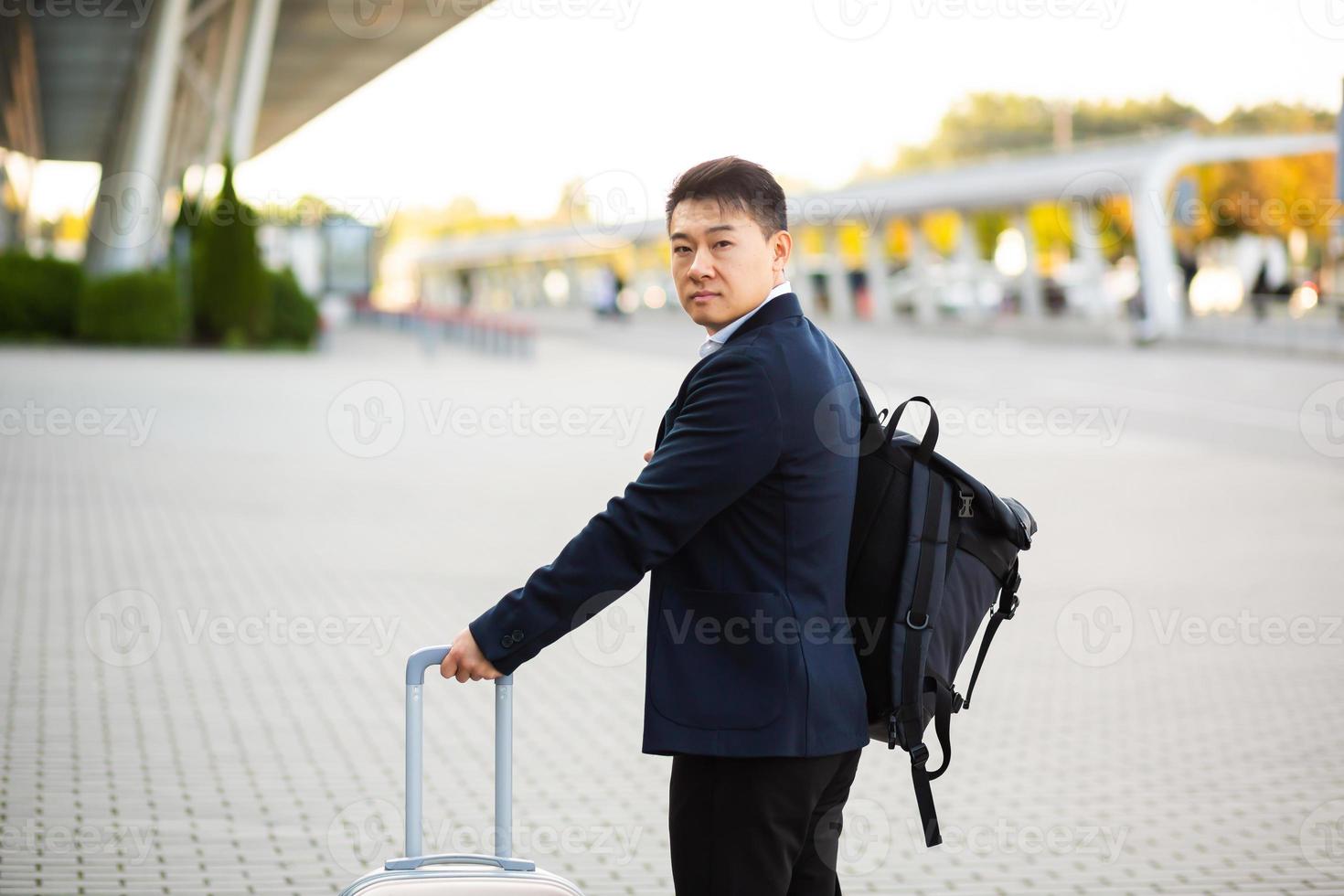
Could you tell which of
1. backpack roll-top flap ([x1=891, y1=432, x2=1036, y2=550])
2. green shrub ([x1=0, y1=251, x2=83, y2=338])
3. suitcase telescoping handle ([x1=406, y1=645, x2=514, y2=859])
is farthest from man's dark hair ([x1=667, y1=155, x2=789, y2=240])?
green shrub ([x1=0, y1=251, x2=83, y2=338])

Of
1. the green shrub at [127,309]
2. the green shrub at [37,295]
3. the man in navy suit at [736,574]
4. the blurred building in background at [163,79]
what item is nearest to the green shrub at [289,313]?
the green shrub at [127,309]

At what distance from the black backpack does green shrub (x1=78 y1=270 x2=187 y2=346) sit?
30639 millimetres

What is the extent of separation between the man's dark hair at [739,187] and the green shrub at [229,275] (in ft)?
98.6

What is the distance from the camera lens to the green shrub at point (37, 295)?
1261 inches

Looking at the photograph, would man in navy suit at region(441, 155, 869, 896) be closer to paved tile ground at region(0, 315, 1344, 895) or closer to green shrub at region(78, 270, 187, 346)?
paved tile ground at region(0, 315, 1344, 895)

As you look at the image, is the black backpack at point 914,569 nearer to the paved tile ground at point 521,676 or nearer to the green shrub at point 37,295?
the paved tile ground at point 521,676

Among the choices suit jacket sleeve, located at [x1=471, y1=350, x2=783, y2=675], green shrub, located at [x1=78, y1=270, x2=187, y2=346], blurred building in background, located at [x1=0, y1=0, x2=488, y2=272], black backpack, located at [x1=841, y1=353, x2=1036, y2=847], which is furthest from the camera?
blurred building in background, located at [x1=0, y1=0, x2=488, y2=272]

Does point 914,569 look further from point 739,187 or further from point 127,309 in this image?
point 127,309

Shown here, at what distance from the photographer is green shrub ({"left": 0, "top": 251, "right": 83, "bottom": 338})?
105 feet

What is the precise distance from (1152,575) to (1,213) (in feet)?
165

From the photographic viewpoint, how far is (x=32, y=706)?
6.71 metres

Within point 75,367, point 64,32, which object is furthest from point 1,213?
point 75,367

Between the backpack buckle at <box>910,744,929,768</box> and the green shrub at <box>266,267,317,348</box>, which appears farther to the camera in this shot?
the green shrub at <box>266,267,317,348</box>

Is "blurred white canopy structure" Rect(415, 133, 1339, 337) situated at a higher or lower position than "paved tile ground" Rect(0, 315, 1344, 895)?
higher
